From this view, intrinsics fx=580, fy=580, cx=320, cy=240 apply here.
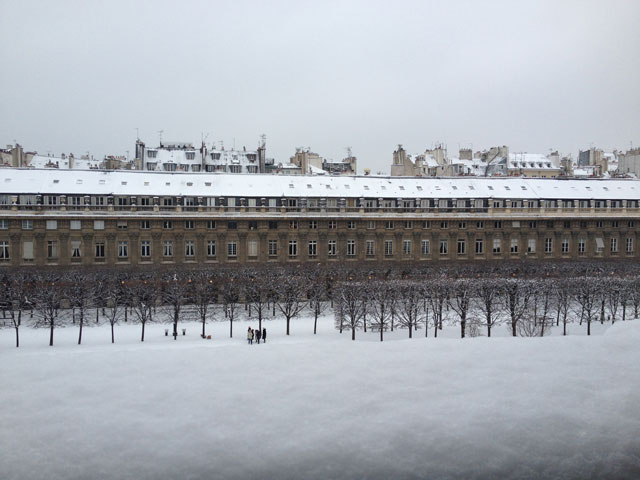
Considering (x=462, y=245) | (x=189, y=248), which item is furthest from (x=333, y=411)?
(x=462, y=245)

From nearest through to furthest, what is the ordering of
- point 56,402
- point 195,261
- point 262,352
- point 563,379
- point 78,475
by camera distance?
point 78,475 → point 56,402 → point 563,379 → point 262,352 → point 195,261

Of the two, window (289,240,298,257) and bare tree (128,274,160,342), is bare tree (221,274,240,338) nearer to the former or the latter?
bare tree (128,274,160,342)

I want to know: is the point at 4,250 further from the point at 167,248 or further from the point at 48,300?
the point at 48,300

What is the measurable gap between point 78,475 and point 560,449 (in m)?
15.2

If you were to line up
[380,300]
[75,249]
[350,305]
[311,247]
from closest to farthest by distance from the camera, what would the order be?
[350,305] < [380,300] < [75,249] < [311,247]

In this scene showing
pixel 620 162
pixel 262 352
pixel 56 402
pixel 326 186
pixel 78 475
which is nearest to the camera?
pixel 78 475

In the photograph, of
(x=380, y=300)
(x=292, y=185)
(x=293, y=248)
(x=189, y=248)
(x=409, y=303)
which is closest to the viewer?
(x=380, y=300)

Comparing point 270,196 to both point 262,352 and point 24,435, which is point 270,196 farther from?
point 24,435

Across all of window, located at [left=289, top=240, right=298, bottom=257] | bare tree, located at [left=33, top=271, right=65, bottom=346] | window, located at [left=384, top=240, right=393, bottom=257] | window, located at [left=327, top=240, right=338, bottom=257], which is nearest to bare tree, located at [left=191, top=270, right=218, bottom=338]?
bare tree, located at [left=33, top=271, right=65, bottom=346]

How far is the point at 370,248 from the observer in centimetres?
6072

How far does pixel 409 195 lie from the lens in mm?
62344

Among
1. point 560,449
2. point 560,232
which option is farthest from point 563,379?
point 560,232

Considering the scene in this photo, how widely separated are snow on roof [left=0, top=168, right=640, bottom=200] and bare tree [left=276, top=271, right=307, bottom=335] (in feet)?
48.8

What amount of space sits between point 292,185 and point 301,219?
4.51 m
